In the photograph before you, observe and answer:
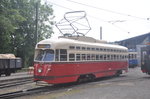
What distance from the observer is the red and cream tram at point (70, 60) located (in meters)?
12.9

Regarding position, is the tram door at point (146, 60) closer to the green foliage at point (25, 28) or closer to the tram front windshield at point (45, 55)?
the tram front windshield at point (45, 55)

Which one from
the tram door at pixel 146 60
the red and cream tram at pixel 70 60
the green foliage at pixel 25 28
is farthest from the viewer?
the green foliage at pixel 25 28

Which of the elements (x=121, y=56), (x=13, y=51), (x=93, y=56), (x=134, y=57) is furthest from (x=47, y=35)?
(x=93, y=56)

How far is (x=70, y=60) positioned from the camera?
13875 mm

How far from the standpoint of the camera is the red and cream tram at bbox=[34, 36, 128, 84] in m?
12.9

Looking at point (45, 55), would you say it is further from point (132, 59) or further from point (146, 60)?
point (132, 59)

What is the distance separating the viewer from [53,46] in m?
13.2

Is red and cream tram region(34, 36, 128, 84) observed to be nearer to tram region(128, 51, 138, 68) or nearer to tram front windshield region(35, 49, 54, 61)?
tram front windshield region(35, 49, 54, 61)

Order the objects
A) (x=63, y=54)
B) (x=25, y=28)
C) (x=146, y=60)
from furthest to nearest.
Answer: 1. (x=25, y=28)
2. (x=146, y=60)
3. (x=63, y=54)

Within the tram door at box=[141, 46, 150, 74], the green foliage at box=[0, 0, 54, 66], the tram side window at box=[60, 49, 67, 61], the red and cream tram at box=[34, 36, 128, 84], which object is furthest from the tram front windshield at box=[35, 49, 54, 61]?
the green foliage at box=[0, 0, 54, 66]

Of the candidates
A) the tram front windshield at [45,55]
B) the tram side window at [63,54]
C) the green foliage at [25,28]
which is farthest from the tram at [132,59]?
the tram front windshield at [45,55]

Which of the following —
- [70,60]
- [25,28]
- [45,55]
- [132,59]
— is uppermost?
[25,28]

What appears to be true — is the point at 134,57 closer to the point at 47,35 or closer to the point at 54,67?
the point at 47,35

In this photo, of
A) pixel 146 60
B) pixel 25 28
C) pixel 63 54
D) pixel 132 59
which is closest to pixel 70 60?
pixel 63 54
